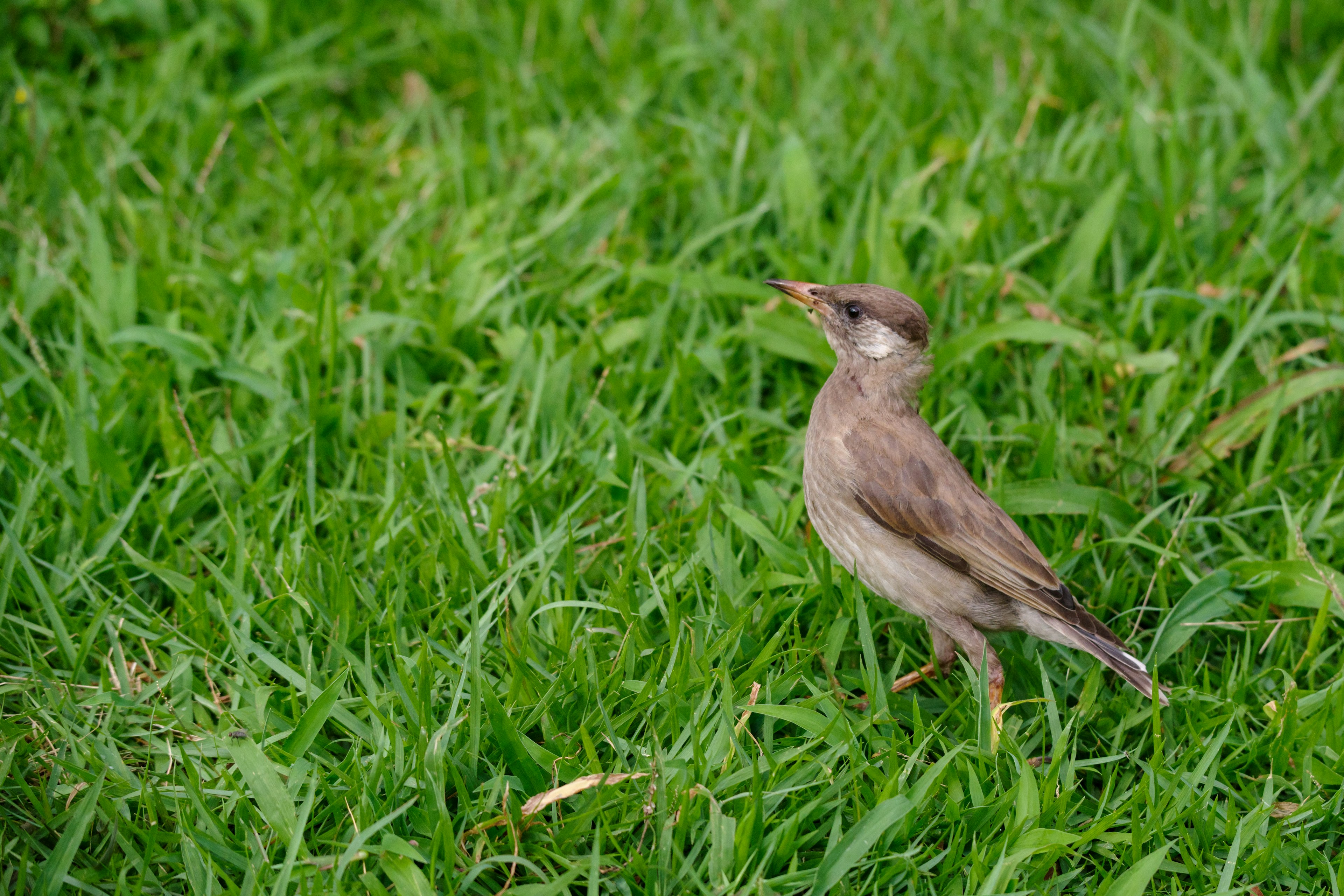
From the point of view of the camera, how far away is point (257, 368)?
488 cm

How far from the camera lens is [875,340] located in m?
4.21

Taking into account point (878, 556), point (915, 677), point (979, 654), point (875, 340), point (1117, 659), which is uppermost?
point (875, 340)

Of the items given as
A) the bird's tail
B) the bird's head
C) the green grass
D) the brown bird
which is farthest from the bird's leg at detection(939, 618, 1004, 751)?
the bird's head

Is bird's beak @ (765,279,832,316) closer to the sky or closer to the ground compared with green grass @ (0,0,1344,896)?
closer to the sky

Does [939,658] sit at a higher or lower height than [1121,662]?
lower

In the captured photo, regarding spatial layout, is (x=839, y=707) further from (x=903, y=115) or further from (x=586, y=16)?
(x=586, y=16)

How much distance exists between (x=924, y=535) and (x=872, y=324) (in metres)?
0.76

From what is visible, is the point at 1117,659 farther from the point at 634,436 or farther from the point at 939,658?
the point at 634,436

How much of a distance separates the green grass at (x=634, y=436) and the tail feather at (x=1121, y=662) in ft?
0.60

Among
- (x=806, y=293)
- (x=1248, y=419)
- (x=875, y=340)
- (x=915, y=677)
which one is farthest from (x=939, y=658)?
(x=1248, y=419)

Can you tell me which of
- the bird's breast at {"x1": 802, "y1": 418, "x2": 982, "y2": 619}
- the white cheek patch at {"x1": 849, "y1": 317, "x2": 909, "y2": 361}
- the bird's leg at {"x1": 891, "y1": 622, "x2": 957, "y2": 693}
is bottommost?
the bird's leg at {"x1": 891, "y1": 622, "x2": 957, "y2": 693}

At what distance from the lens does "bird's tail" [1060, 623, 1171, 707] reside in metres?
3.66

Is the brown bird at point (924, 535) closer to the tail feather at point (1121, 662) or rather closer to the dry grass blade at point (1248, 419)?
the tail feather at point (1121, 662)

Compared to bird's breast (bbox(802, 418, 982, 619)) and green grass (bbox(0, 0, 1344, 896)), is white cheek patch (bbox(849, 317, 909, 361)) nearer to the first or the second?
bird's breast (bbox(802, 418, 982, 619))
